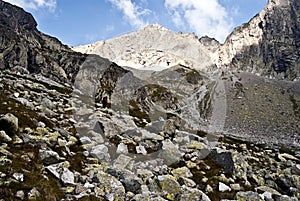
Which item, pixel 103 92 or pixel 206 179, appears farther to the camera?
pixel 103 92

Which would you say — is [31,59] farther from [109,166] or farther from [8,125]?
[109,166]

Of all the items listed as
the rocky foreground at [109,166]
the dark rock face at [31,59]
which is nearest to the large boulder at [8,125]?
the rocky foreground at [109,166]

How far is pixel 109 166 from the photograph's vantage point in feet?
54.8

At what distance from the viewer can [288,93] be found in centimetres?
13750

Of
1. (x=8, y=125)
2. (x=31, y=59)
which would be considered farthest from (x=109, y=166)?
(x=31, y=59)

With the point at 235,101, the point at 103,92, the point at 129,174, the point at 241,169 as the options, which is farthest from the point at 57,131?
the point at 235,101

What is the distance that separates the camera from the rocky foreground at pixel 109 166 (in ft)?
41.0

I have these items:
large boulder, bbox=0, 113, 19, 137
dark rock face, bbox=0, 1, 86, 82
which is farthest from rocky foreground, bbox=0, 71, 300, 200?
dark rock face, bbox=0, 1, 86, 82

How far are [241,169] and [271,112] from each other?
3867 inches

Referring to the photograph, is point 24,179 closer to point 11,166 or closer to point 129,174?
point 11,166

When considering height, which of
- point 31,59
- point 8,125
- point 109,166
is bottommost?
point 109,166

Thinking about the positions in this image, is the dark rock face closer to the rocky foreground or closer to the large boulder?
the rocky foreground

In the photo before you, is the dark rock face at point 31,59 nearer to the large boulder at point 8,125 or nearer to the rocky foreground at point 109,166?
the rocky foreground at point 109,166

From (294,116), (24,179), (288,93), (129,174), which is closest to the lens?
(24,179)
